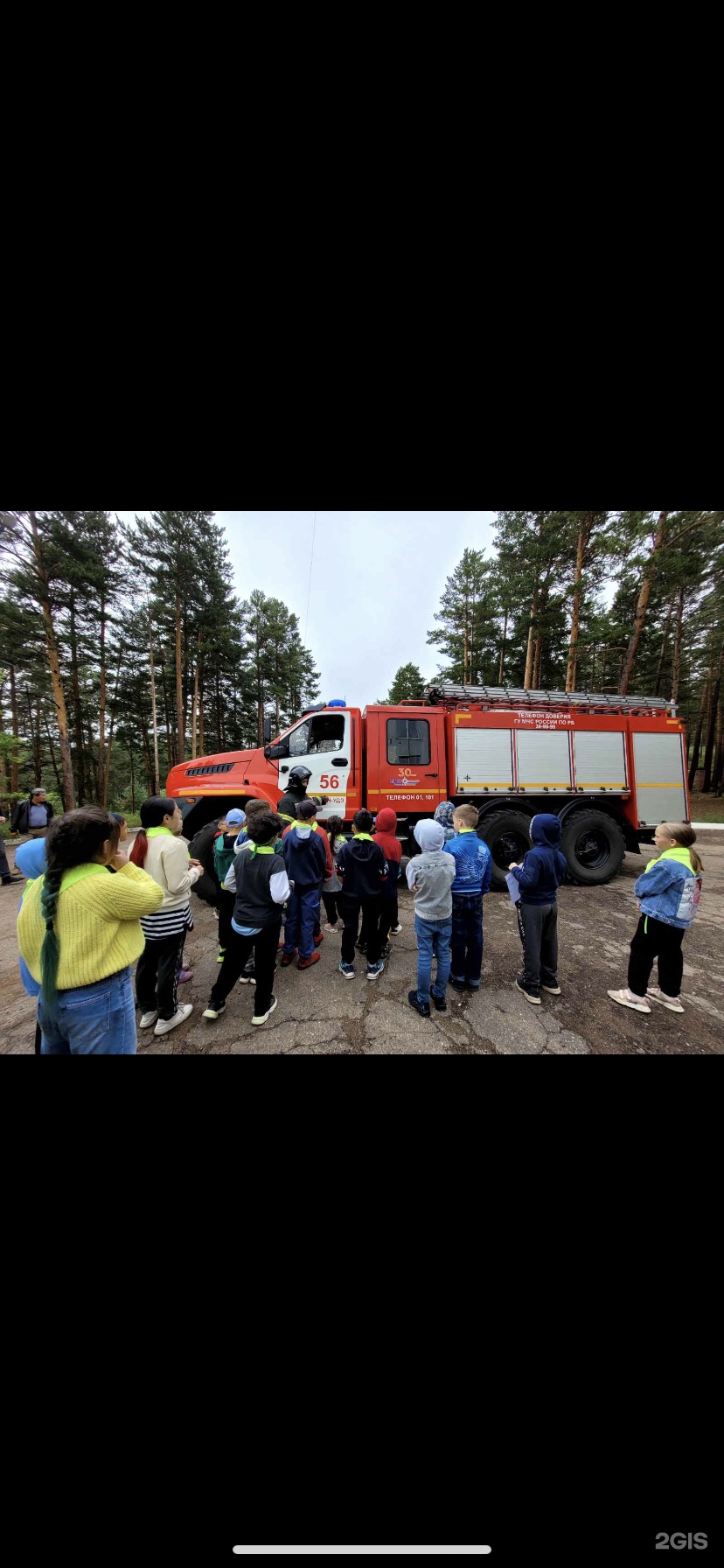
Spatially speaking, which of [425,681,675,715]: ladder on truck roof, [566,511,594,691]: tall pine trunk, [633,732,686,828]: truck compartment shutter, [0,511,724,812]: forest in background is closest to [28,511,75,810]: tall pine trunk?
[0,511,724,812]: forest in background

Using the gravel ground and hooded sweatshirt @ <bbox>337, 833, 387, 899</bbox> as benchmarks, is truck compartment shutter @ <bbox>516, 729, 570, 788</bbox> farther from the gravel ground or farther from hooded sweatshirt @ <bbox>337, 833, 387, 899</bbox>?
hooded sweatshirt @ <bbox>337, 833, 387, 899</bbox>

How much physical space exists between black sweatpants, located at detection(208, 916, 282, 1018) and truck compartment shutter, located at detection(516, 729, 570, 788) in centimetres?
429

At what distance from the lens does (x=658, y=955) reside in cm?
303

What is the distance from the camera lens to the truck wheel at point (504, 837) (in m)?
5.54

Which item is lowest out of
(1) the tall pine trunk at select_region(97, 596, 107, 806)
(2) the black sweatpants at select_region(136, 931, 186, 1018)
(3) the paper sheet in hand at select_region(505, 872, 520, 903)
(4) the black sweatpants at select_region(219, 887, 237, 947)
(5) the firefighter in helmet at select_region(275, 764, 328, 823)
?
(2) the black sweatpants at select_region(136, 931, 186, 1018)

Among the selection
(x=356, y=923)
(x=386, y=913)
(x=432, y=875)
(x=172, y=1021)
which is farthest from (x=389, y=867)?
(x=172, y=1021)

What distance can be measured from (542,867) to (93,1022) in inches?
117

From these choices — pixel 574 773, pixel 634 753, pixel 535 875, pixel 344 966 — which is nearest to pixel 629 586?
pixel 634 753

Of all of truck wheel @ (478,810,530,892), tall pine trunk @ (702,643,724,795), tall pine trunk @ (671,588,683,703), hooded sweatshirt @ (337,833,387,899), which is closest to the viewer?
hooded sweatshirt @ (337,833,387,899)

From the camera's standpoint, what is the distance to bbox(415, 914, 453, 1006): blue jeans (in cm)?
295

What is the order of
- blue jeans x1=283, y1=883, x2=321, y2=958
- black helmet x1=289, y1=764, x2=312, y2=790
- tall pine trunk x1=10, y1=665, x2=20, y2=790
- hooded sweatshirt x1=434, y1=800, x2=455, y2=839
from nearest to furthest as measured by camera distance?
1. hooded sweatshirt x1=434, y1=800, x2=455, y2=839
2. blue jeans x1=283, y1=883, x2=321, y2=958
3. black helmet x1=289, y1=764, x2=312, y2=790
4. tall pine trunk x1=10, y1=665, x2=20, y2=790

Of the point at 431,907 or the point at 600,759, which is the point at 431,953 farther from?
the point at 600,759

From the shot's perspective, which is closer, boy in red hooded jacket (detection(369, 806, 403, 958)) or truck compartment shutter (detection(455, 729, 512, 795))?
boy in red hooded jacket (detection(369, 806, 403, 958))
